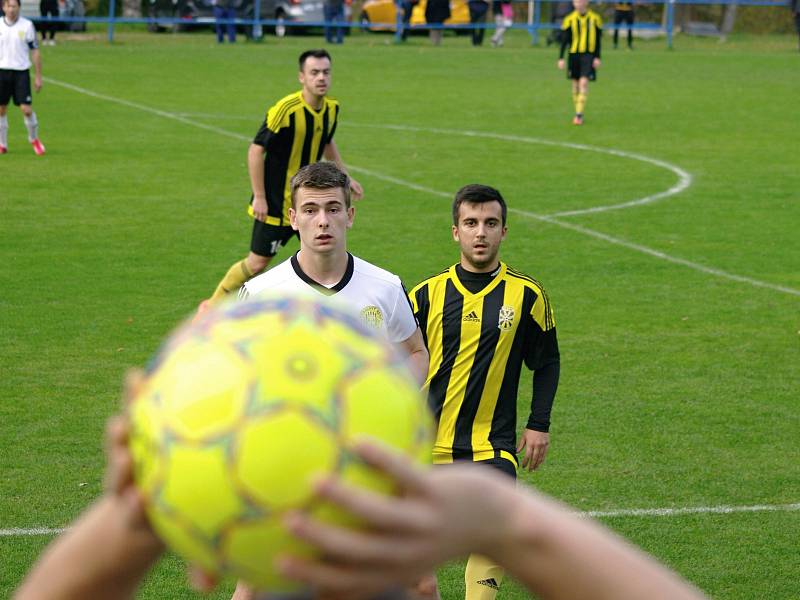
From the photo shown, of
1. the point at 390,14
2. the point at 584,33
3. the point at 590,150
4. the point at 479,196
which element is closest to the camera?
the point at 479,196

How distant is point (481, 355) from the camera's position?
6.13m

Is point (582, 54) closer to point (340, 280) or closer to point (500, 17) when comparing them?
point (500, 17)

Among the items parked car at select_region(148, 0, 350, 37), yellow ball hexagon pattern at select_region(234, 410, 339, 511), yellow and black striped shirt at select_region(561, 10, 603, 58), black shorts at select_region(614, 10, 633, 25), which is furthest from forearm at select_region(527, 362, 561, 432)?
black shorts at select_region(614, 10, 633, 25)

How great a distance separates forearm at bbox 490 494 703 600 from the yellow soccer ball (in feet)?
0.49

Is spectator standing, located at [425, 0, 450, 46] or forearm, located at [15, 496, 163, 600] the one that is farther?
spectator standing, located at [425, 0, 450, 46]

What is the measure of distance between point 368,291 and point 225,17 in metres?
38.4

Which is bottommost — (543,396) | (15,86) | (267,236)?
(267,236)

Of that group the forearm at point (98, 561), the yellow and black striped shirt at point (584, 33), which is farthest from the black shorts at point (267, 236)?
the yellow and black striped shirt at point (584, 33)

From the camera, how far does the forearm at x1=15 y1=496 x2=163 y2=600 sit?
141cm

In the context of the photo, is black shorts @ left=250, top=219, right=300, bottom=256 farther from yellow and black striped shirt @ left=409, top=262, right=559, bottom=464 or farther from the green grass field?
yellow and black striped shirt @ left=409, top=262, right=559, bottom=464

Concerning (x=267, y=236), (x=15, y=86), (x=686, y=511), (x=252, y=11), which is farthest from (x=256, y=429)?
(x=252, y=11)

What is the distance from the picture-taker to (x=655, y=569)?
4.39ft

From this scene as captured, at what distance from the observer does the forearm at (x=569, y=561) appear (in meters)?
1.29

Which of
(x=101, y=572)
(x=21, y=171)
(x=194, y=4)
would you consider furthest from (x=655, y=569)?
(x=194, y=4)
